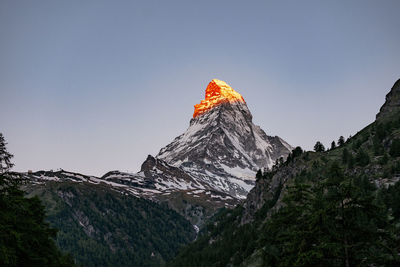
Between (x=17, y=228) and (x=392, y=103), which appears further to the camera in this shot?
(x=392, y=103)

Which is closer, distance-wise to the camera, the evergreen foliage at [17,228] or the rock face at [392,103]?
the evergreen foliage at [17,228]

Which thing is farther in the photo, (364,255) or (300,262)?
(300,262)

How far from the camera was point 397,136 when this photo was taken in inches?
4715

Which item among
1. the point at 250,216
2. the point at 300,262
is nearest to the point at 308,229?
the point at 300,262

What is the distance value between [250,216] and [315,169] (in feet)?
171

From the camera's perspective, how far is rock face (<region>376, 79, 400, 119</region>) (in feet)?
527

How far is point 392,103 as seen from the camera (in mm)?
165750

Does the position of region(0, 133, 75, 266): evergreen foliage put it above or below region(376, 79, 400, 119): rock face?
below

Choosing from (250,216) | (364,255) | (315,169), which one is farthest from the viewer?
(250,216)

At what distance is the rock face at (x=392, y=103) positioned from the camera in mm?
160625

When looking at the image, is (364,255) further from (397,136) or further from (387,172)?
(397,136)

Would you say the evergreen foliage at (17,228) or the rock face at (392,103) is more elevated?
the rock face at (392,103)

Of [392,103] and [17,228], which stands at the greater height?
[392,103]

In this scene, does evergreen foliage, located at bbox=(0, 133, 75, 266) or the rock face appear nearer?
evergreen foliage, located at bbox=(0, 133, 75, 266)
